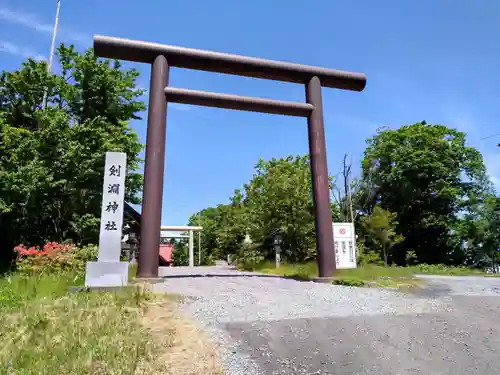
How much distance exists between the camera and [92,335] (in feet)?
13.5

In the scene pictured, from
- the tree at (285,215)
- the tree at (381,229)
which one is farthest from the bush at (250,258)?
the tree at (381,229)

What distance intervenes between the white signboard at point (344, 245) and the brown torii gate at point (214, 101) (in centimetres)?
502

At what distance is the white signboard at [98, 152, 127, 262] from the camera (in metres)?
7.30

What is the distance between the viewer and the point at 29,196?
43.6ft

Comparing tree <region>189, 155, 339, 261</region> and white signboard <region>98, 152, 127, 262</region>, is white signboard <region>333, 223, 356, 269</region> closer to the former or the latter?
tree <region>189, 155, 339, 261</region>

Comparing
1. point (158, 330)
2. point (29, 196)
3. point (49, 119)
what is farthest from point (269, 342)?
point (49, 119)

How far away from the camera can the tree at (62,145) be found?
44.3 ft

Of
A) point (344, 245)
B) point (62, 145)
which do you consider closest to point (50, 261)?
point (62, 145)

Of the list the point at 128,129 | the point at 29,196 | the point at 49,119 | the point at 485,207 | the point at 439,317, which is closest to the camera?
the point at 439,317

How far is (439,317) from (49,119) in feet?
46.7

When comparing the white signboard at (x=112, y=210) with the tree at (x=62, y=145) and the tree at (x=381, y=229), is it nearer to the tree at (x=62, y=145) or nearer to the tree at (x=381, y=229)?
the tree at (x=62, y=145)

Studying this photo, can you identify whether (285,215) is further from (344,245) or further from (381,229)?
(381,229)

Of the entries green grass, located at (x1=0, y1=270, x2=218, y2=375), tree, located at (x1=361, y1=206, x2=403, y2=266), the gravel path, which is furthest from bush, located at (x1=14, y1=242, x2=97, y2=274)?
tree, located at (x1=361, y1=206, x2=403, y2=266)

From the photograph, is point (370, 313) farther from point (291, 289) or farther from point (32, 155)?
point (32, 155)
